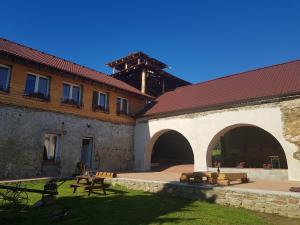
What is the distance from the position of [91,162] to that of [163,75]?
1375cm

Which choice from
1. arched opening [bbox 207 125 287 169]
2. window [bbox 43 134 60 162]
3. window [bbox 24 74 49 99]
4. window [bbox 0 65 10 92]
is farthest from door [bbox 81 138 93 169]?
arched opening [bbox 207 125 287 169]

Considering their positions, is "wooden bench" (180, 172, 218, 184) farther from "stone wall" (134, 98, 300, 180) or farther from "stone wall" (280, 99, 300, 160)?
"stone wall" (280, 99, 300, 160)

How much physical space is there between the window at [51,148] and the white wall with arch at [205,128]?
634 cm

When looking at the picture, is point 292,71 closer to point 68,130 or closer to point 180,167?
point 180,167

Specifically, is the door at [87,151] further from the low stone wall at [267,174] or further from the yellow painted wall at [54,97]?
the low stone wall at [267,174]

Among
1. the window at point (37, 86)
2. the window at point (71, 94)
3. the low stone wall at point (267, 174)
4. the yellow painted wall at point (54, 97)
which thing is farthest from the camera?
the window at point (71, 94)

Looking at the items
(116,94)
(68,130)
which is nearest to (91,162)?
(68,130)

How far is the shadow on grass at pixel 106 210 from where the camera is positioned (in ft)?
21.1

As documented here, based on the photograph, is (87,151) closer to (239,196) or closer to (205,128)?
(205,128)

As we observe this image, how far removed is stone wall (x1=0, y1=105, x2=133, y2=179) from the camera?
12539 mm

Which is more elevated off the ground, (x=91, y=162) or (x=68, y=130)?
(x=68, y=130)

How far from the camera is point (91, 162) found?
16.5m

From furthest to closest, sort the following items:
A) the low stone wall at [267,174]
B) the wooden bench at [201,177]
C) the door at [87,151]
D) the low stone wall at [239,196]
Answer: the door at [87,151], the low stone wall at [267,174], the wooden bench at [201,177], the low stone wall at [239,196]

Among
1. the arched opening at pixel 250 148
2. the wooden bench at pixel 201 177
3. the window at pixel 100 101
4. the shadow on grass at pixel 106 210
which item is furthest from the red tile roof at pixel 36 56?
the arched opening at pixel 250 148
